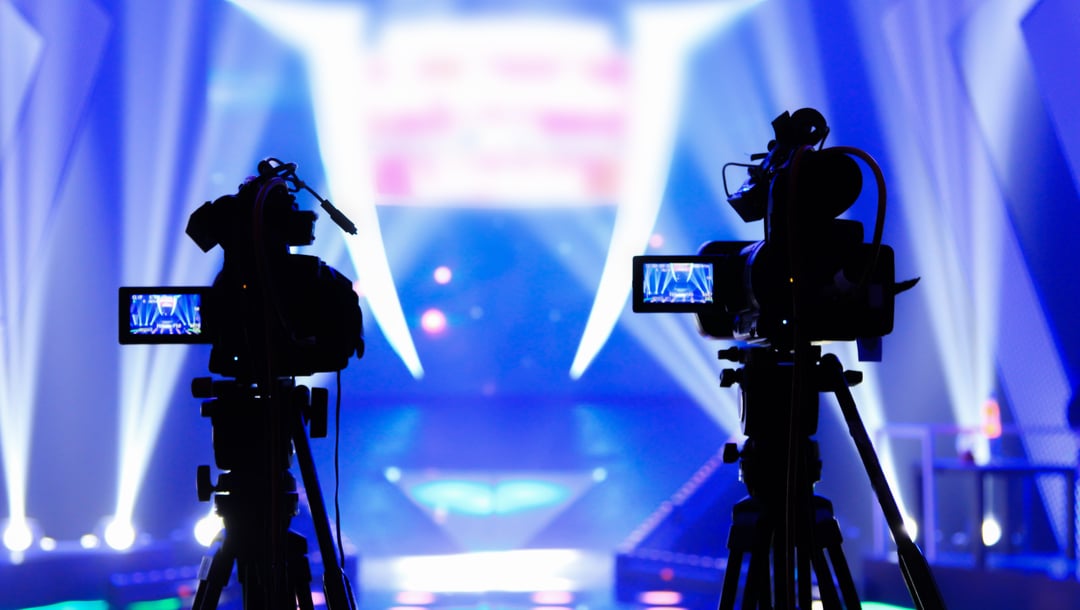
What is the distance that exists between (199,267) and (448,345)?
400 centimetres

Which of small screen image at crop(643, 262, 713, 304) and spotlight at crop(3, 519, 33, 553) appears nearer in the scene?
small screen image at crop(643, 262, 713, 304)

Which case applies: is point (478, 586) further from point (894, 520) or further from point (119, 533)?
point (894, 520)

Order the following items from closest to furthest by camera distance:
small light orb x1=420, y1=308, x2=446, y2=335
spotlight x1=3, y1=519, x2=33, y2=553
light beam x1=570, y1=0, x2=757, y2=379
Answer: spotlight x1=3, y1=519, x2=33, y2=553
light beam x1=570, y1=0, x2=757, y2=379
small light orb x1=420, y1=308, x2=446, y2=335

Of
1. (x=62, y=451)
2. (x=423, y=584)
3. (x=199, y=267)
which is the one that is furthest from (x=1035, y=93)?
(x=62, y=451)

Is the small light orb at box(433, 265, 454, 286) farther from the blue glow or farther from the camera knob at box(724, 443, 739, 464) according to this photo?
the camera knob at box(724, 443, 739, 464)

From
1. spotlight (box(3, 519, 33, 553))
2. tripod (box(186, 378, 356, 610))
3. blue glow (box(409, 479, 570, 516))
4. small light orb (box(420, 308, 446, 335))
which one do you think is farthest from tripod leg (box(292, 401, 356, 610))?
small light orb (box(420, 308, 446, 335))

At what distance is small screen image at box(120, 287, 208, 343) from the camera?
1.98 meters

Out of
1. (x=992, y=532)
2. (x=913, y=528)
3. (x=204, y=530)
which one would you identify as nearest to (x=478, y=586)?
(x=204, y=530)

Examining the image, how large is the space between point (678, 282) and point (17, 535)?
3580mm

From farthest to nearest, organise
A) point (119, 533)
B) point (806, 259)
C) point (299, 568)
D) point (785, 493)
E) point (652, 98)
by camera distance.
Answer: point (652, 98), point (119, 533), point (299, 568), point (785, 493), point (806, 259)

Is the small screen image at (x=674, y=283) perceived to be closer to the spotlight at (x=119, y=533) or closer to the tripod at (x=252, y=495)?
the tripod at (x=252, y=495)

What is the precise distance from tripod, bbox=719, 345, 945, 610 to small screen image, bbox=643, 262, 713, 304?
0.12 m

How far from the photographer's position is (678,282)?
2.01 meters

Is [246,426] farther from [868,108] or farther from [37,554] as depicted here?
[868,108]
